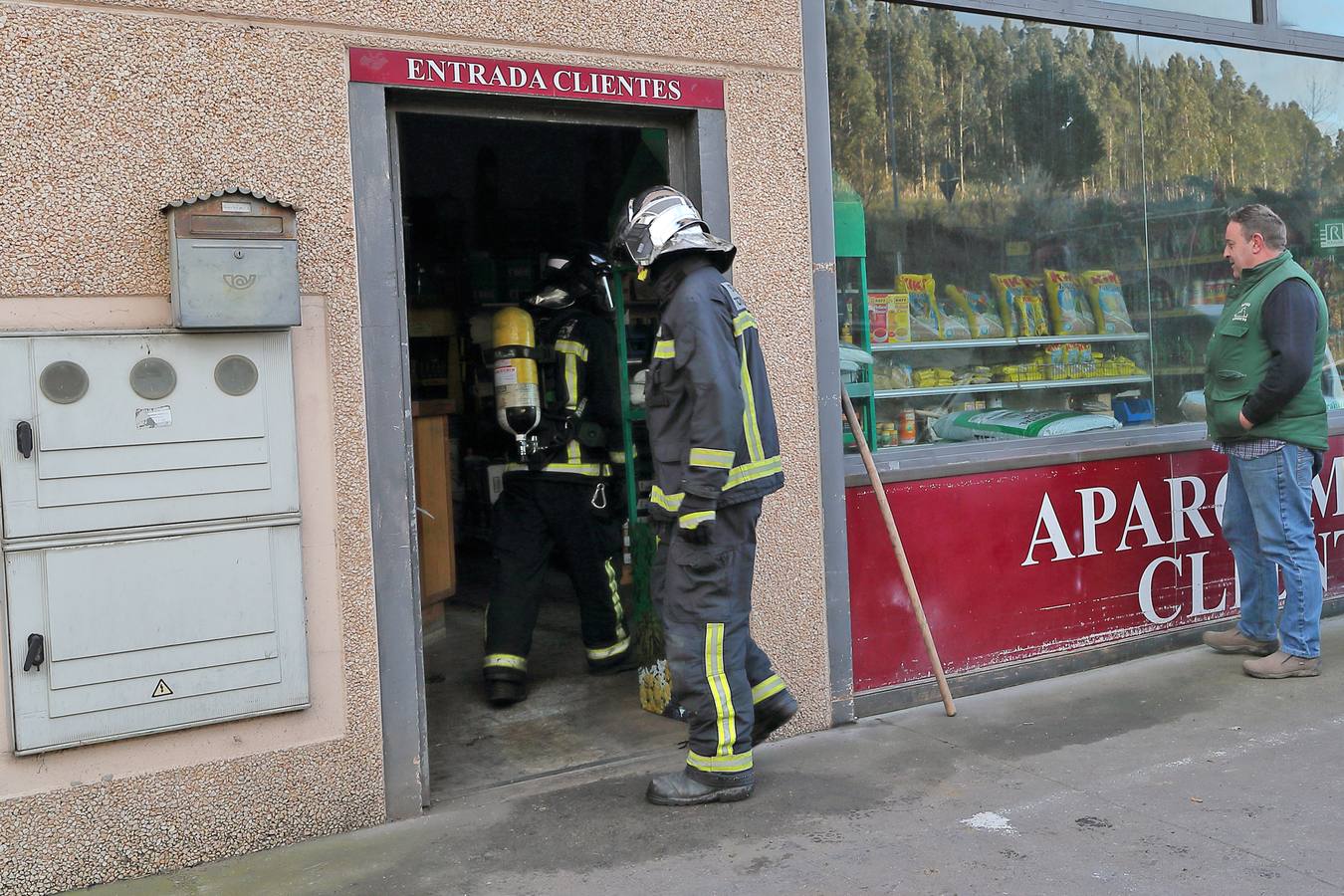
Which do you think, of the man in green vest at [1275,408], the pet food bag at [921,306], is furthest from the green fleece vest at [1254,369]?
the pet food bag at [921,306]

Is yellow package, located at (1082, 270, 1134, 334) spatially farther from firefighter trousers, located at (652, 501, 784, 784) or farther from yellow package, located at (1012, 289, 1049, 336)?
firefighter trousers, located at (652, 501, 784, 784)

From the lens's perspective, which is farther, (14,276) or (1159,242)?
(1159,242)

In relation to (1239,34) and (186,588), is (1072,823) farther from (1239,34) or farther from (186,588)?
(1239,34)

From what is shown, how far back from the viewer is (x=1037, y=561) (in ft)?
18.0

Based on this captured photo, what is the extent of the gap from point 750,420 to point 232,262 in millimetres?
1661

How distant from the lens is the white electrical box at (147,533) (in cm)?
342

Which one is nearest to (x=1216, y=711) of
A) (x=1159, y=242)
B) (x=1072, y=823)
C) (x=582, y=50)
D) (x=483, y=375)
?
(x=1072, y=823)

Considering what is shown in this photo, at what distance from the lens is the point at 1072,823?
12.5 ft

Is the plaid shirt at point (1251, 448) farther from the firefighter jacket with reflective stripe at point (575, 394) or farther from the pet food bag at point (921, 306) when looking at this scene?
the firefighter jacket with reflective stripe at point (575, 394)

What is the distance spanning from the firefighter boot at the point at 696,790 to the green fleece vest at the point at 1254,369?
2.83 meters

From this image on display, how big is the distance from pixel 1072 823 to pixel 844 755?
94 centimetres

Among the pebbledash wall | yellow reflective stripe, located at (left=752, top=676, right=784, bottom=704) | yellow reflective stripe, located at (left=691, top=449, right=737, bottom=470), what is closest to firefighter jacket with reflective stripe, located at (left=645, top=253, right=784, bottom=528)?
yellow reflective stripe, located at (left=691, top=449, right=737, bottom=470)

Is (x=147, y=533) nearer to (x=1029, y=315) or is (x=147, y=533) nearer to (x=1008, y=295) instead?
(x=1008, y=295)

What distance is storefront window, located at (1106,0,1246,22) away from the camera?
242 inches
